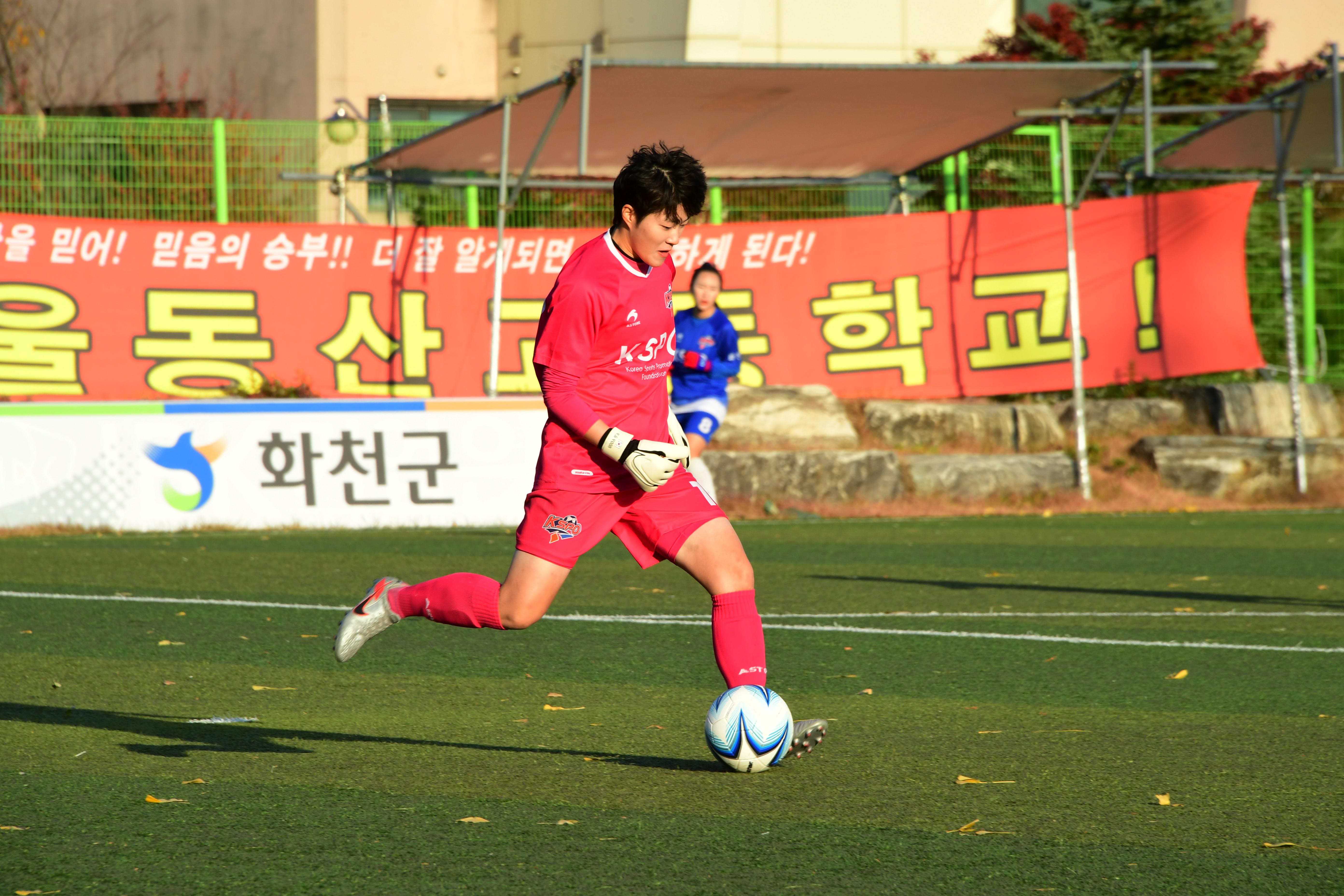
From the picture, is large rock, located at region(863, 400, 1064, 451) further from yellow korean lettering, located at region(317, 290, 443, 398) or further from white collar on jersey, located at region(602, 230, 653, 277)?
white collar on jersey, located at region(602, 230, 653, 277)

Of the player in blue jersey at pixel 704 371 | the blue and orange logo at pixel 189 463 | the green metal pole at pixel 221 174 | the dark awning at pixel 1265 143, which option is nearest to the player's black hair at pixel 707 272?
the player in blue jersey at pixel 704 371

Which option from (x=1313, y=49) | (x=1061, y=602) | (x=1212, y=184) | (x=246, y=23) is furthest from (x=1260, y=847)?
(x=1313, y=49)

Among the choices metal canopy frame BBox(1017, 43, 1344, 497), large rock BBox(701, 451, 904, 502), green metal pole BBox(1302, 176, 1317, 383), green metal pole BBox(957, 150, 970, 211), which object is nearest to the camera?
metal canopy frame BBox(1017, 43, 1344, 497)

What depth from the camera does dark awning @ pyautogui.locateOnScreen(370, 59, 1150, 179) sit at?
12.5 m

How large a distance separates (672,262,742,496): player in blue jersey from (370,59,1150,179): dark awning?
2.26 metres

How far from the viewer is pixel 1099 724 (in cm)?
516

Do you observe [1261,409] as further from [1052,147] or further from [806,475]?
[806,475]

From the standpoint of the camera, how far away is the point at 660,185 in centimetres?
422

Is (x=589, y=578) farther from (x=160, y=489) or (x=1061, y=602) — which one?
(x=160, y=489)

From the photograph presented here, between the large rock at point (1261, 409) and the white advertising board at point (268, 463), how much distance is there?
25.1ft

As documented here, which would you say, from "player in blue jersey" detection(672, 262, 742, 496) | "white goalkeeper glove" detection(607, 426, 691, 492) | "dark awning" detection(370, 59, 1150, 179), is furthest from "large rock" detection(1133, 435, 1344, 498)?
"white goalkeeper glove" detection(607, 426, 691, 492)

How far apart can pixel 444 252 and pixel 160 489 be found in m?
4.51

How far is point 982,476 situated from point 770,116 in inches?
155

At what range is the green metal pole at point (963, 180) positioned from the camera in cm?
1670
